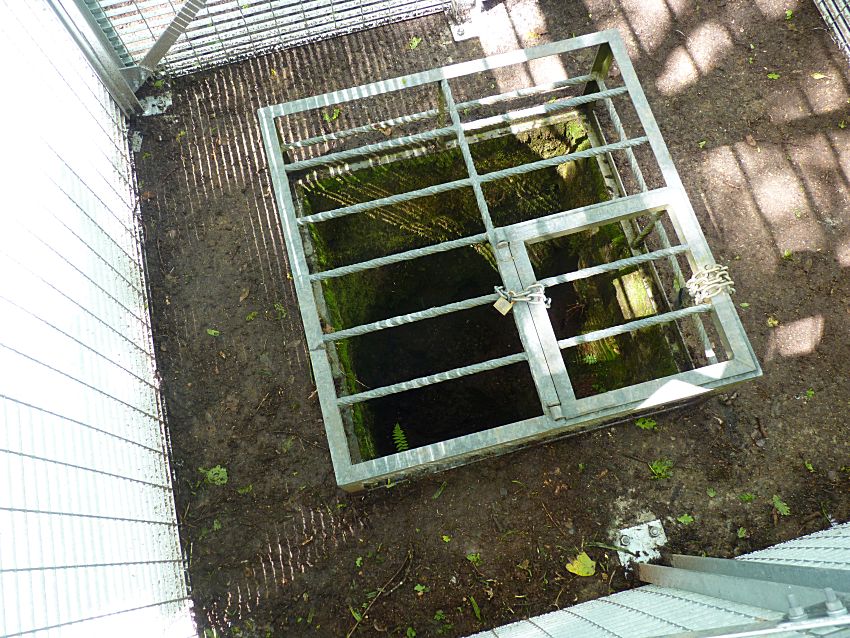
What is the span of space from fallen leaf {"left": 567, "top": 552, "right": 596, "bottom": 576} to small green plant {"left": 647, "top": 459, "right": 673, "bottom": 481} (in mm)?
838

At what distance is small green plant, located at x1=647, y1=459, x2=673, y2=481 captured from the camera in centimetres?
482

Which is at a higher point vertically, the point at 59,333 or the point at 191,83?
the point at 191,83

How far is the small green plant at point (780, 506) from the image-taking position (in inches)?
184

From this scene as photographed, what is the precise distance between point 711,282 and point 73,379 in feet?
13.8

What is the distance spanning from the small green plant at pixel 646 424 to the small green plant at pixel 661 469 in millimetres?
272

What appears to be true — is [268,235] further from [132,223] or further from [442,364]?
[442,364]

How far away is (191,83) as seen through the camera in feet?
20.0

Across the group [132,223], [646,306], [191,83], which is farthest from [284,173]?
[646,306]

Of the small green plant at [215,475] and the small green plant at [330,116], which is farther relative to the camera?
the small green plant at [330,116]

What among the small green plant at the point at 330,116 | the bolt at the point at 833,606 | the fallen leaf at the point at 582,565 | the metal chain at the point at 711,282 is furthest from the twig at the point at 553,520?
the small green plant at the point at 330,116

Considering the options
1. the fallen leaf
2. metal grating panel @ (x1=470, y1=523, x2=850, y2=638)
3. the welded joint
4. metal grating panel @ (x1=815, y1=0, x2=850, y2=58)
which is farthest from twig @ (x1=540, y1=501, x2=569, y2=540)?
metal grating panel @ (x1=815, y1=0, x2=850, y2=58)

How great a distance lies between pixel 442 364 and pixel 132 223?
3.32m

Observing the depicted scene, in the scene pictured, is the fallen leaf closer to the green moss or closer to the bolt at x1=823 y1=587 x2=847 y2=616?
the green moss

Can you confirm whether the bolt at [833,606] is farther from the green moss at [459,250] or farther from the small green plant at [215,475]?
the small green plant at [215,475]
